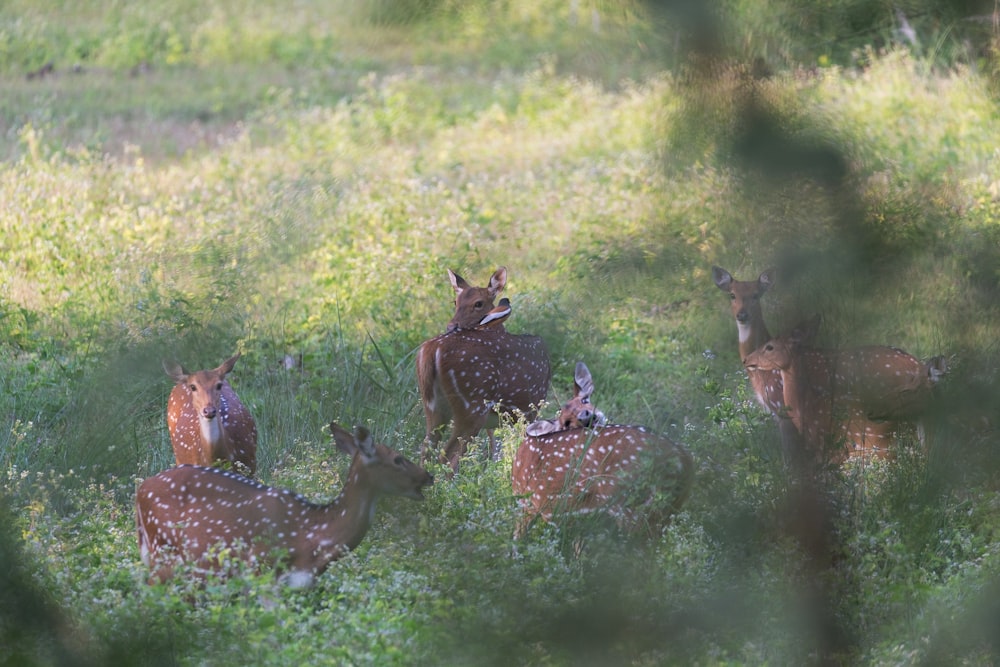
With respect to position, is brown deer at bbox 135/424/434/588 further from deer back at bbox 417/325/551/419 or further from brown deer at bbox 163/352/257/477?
deer back at bbox 417/325/551/419

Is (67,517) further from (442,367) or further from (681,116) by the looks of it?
(681,116)

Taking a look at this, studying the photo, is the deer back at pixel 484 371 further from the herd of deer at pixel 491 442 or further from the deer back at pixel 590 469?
the deer back at pixel 590 469

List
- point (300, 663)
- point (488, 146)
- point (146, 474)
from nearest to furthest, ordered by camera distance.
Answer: point (300, 663) → point (146, 474) → point (488, 146)

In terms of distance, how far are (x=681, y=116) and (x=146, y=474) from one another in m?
6.02

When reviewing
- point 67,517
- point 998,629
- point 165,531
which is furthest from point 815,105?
point 67,517

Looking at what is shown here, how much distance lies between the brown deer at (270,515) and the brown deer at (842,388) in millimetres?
3749

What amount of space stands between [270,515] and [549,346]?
13.2ft

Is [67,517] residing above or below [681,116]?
below

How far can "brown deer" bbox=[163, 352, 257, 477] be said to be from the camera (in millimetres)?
7129

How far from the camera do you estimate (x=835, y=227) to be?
2.05 m

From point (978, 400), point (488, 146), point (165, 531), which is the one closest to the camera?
point (978, 400)

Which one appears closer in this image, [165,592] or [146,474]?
[165,592]

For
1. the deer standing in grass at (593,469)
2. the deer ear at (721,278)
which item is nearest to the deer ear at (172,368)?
the deer ear at (721,278)

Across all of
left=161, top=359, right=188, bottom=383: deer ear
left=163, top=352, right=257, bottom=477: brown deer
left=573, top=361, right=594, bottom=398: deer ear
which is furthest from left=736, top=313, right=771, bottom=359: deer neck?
left=163, top=352, right=257, bottom=477: brown deer
